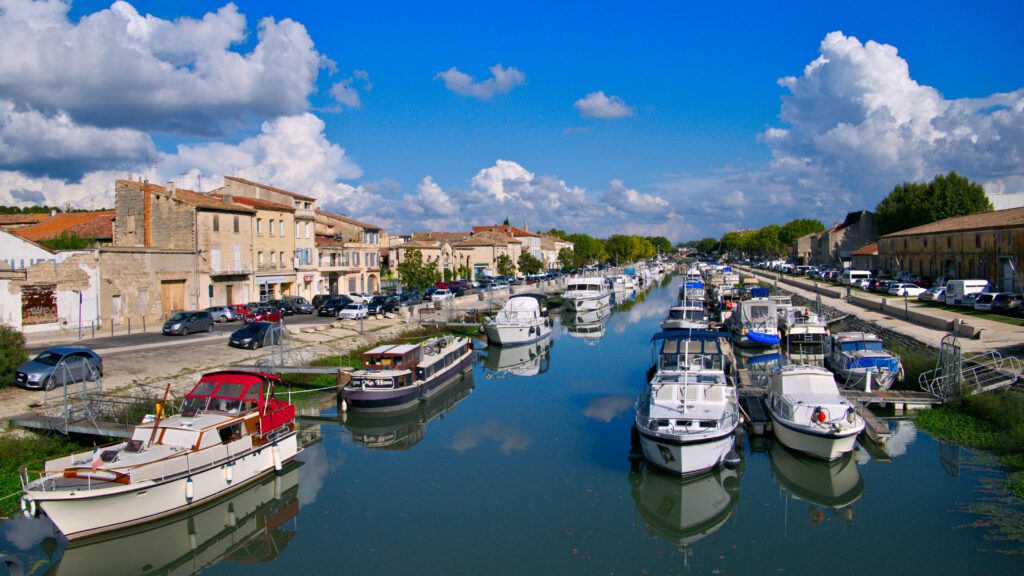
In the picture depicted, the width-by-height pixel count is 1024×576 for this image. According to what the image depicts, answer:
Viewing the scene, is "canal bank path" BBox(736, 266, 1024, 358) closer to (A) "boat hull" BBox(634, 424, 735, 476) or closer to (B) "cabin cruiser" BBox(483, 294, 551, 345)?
(A) "boat hull" BBox(634, 424, 735, 476)

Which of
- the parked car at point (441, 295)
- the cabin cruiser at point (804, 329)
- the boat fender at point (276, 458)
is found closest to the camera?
the boat fender at point (276, 458)

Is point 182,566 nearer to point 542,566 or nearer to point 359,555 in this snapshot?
point 359,555

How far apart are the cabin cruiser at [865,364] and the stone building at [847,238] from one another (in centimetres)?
7331

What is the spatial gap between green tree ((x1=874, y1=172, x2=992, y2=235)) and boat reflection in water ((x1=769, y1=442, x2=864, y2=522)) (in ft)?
248

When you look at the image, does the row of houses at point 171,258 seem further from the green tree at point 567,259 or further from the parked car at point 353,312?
the green tree at point 567,259

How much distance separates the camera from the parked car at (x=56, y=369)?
23.4 metres

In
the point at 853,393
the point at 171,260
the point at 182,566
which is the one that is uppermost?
the point at 171,260

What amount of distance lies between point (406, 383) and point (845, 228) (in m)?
101

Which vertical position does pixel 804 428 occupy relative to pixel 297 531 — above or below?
above

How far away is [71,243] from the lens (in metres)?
47.9

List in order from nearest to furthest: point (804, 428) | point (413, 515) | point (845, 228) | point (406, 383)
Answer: point (413, 515) → point (804, 428) → point (406, 383) → point (845, 228)

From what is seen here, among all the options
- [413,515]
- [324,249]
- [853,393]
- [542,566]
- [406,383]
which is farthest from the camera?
[324,249]

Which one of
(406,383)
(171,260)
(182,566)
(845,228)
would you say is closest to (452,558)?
(182,566)

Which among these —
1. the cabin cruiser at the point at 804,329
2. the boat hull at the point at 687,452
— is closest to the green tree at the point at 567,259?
the cabin cruiser at the point at 804,329
